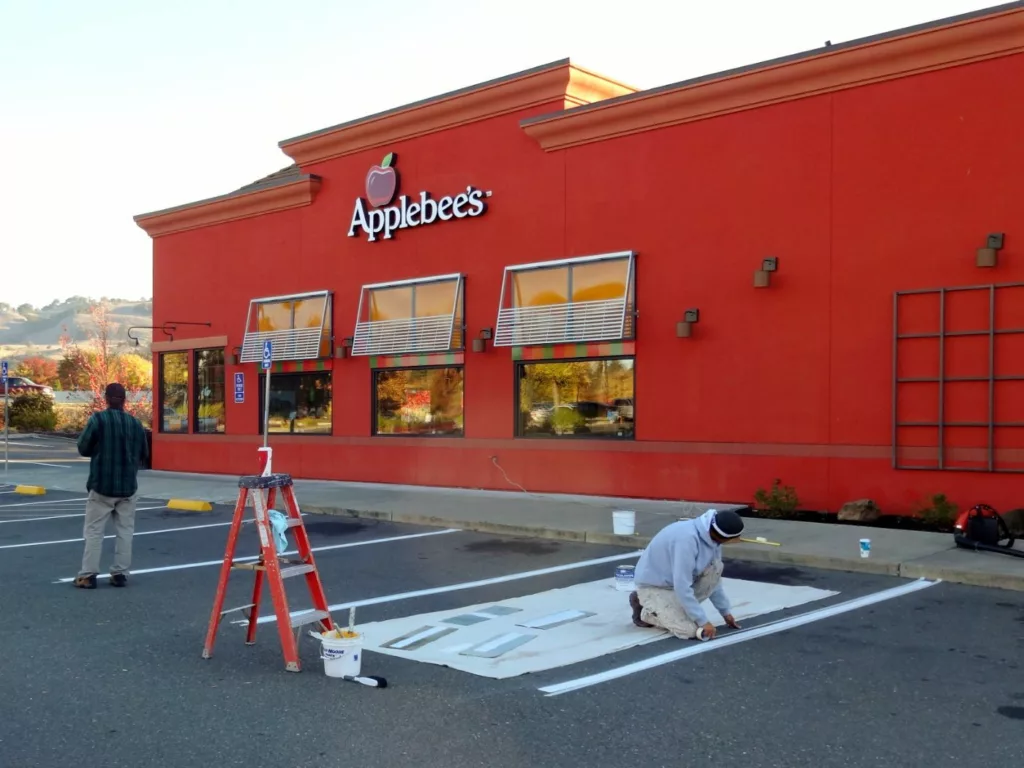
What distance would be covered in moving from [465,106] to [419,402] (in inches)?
224

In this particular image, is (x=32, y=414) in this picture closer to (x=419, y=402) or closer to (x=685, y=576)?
(x=419, y=402)

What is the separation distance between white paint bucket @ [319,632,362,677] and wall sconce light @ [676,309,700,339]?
10.3 m

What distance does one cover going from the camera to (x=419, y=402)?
19906mm

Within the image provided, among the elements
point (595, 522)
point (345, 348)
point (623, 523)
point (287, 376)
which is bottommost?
point (595, 522)

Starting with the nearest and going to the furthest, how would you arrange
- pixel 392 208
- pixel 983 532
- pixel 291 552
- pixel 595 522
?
pixel 983 532 < pixel 291 552 < pixel 595 522 < pixel 392 208

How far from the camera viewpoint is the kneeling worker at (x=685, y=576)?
7449mm

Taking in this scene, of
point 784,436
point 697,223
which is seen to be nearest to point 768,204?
point 697,223

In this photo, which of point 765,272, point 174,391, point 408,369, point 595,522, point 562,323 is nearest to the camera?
point 595,522

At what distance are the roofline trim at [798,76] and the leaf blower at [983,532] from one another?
6.19m

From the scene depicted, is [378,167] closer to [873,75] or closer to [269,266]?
[269,266]

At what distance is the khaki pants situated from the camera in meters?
9.77

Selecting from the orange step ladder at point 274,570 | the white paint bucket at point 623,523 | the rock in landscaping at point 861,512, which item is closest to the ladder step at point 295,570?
the orange step ladder at point 274,570

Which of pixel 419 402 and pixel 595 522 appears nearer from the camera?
pixel 595 522

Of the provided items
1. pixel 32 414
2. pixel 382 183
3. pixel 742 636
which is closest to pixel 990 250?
pixel 742 636
